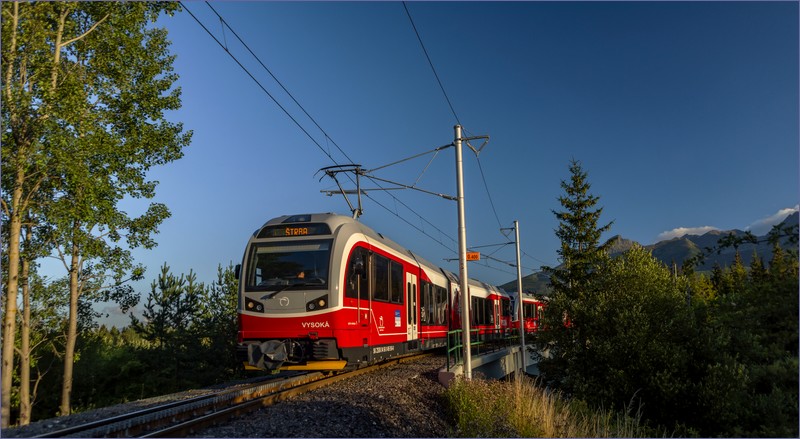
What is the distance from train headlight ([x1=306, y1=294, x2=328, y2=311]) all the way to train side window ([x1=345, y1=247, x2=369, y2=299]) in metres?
0.55

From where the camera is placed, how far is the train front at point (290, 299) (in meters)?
12.6

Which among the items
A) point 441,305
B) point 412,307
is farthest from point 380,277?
point 441,305

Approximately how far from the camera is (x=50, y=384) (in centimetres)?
2509

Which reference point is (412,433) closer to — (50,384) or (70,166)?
(70,166)

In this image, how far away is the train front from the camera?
41.3 feet

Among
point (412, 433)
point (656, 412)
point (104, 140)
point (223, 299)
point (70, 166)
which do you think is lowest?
point (656, 412)

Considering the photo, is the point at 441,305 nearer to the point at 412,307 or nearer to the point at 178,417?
the point at 412,307

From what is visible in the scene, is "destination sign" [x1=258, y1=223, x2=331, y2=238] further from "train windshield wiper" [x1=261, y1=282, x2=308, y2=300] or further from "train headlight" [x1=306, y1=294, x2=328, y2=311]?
"train headlight" [x1=306, y1=294, x2=328, y2=311]

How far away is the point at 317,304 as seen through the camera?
12656 mm

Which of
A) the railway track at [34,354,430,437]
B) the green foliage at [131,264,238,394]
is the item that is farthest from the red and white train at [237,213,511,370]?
the green foliage at [131,264,238,394]

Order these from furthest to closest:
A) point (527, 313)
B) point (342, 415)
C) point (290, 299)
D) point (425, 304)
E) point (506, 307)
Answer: point (527, 313)
point (506, 307)
point (425, 304)
point (290, 299)
point (342, 415)

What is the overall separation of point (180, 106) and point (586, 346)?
1803cm

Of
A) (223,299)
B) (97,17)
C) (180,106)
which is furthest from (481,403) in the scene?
(223,299)

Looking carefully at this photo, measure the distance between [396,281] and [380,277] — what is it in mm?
1393
